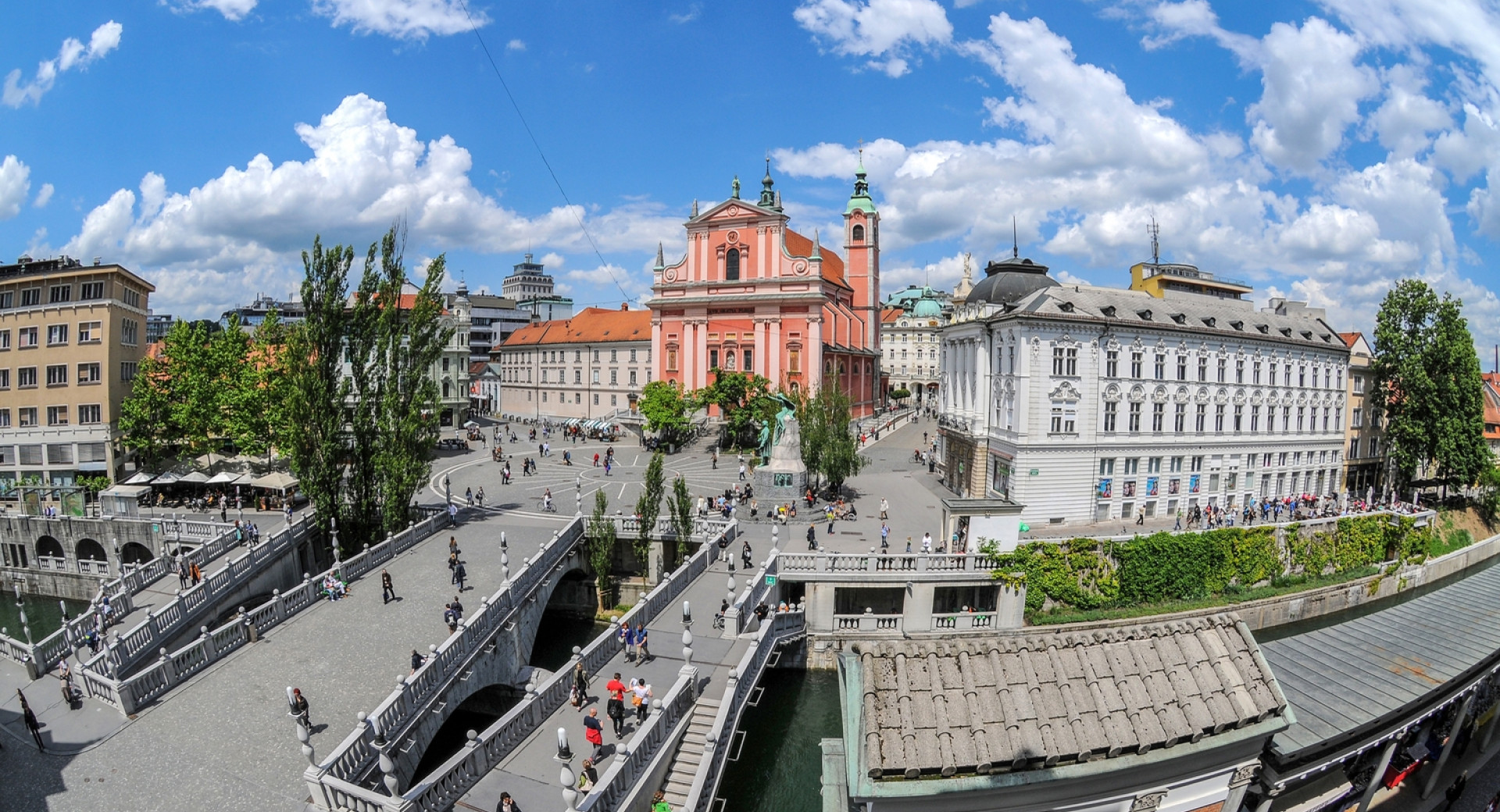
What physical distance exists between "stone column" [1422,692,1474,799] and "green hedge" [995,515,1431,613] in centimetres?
1524

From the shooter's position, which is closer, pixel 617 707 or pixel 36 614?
pixel 617 707

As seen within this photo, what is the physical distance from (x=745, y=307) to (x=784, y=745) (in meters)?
50.6

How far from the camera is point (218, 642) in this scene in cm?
2106

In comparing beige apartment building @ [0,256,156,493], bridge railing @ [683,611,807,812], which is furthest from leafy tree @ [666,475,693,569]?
beige apartment building @ [0,256,156,493]

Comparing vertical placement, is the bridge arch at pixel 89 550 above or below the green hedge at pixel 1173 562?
below

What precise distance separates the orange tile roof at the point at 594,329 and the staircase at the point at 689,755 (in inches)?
2581

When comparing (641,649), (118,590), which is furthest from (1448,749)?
(118,590)

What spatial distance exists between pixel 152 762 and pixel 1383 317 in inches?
2535

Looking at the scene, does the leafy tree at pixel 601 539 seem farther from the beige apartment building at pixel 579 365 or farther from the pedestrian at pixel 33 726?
the beige apartment building at pixel 579 365

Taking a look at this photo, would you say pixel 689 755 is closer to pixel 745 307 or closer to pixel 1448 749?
pixel 1448 749

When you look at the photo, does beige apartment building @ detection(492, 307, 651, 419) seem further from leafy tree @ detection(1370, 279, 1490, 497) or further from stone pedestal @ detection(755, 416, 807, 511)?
leafy tree @ detection(1370, 279, 1490, 497)

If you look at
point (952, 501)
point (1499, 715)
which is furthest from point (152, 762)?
point (1499, 715)

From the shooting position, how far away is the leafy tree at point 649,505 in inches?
1247

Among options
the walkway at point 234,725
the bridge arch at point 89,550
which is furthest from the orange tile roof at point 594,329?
the walkway at point 234,725
